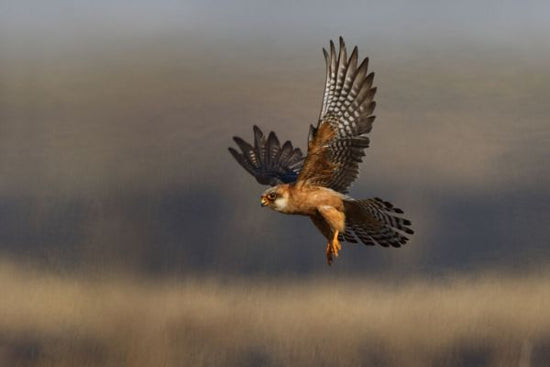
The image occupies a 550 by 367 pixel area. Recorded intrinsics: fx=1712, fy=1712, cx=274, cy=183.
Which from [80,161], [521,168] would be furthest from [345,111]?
[80,161]

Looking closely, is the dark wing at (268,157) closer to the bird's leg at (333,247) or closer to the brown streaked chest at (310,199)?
the brown streaked chest at (310,199)

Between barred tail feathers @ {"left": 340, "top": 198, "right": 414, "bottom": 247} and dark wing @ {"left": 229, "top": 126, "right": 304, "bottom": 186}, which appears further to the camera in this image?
dark wing @ {"left": 229, "top": 126, "right": 304, "bottom": 186}

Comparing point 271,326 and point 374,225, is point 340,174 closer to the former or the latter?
point 374,225

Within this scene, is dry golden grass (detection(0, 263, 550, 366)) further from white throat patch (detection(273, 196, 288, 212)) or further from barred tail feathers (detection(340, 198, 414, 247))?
white throat patch (detection(273, 196, 288, 212))

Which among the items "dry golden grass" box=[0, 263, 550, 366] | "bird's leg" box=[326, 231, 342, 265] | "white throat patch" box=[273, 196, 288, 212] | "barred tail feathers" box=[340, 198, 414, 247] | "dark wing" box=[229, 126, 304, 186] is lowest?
"dry golden grass" box=[0, 263, 550, 366]

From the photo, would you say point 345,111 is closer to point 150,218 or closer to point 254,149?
point 254,149

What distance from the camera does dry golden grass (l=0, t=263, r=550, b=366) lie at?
→ 16344 mm

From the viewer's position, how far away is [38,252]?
61.5 feet

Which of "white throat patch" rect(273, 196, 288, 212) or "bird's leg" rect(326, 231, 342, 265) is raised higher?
"white throat patch" rect(273, 196, 288, 212)

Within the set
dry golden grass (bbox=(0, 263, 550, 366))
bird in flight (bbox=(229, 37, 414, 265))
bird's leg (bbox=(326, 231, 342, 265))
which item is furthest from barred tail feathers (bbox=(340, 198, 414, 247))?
dry golden grass (bbox=(0, 263, 550, 366))

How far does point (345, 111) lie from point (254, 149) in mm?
1854

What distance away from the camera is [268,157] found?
48.8 ft

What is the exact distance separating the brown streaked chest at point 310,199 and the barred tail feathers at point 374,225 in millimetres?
97

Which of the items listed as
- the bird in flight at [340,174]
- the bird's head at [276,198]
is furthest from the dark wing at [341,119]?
the bird's head at [276,198]
